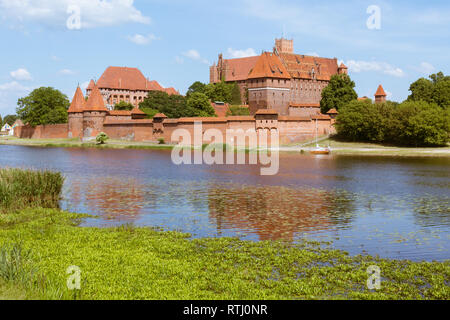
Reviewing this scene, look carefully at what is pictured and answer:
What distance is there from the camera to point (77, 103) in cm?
6881

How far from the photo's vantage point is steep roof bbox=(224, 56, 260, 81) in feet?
280

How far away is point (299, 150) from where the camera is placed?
50375mm

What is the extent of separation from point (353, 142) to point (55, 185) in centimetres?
4385

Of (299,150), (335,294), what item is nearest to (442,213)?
(335,294)

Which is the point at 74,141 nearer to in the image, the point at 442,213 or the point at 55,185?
the point at 55,185

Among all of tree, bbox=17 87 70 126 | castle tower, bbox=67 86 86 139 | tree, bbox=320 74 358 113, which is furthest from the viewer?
tree, bbox=17 87 70 126

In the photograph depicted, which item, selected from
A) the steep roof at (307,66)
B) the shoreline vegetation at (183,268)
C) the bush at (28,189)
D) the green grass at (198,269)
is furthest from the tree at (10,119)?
the green grass at (198,269)

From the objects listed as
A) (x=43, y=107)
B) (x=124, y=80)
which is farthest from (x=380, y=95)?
(x=43, y=107)

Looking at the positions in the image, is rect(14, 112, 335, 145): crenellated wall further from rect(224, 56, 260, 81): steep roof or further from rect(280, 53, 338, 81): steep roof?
rect(224, 56, 260, 81): steep roof

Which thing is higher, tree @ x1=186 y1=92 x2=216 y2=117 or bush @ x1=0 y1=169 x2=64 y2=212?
tree @ x1=186 y1=92 x2=216 y2=117

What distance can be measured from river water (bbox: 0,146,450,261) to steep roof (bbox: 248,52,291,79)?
39.9 m

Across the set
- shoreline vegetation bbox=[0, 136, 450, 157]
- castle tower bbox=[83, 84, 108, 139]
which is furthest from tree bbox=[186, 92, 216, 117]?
castle tower bbox=[83, 84, 108, 139]

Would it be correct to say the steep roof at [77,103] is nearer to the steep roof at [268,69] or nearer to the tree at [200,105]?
the tree at [200,105]

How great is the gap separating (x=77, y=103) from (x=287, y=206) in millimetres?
59240
